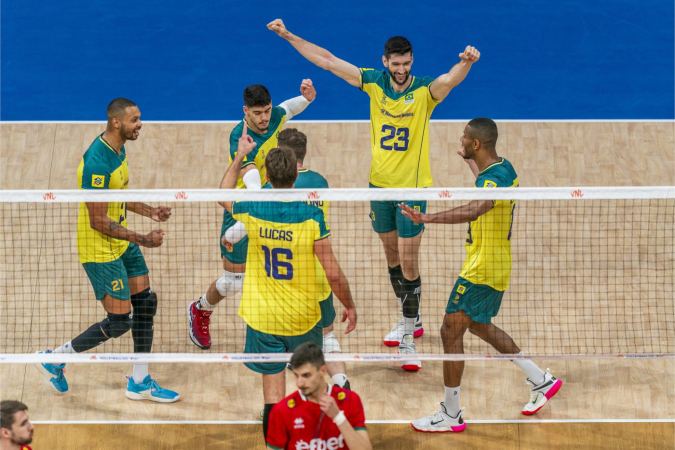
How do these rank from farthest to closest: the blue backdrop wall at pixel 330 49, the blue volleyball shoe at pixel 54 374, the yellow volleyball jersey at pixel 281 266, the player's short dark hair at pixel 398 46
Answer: the blue backdrop wall at pixel 330 49 → the player's short dark hair at pixel 398 46 → the blue volleyball shoe at pixel 54 374 → the yellow volleyball jersey at pixel 281 266

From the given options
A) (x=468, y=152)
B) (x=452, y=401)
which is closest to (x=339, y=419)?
(x=452, y=401)

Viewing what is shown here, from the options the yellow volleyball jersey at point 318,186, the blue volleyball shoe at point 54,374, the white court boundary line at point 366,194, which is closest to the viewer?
the white court boundary line at point 366,194

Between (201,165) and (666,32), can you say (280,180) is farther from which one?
(666,32)

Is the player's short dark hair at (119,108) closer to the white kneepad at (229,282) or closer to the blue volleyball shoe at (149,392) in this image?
the white kneepad at (229,282)

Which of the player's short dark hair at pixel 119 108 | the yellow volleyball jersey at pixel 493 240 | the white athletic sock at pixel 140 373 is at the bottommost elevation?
the white athletic sock at pixel 140 373

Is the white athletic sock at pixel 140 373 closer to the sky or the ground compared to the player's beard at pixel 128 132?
closer to the ground

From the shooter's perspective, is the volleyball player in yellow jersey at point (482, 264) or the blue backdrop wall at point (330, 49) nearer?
the volleyball player in yellow jersey at point (482, 264)

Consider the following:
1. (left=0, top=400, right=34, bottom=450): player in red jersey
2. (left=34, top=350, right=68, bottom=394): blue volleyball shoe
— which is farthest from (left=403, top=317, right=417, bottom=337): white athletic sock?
(left=0, top=400, right=34, bottom=450): player in red jersey

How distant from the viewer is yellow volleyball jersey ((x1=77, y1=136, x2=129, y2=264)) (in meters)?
8.05

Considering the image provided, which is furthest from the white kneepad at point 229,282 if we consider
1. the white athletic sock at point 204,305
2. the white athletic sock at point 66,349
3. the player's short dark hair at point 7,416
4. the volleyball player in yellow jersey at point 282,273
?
the player's short dark hair at point 7,416

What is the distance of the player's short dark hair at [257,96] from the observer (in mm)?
8586

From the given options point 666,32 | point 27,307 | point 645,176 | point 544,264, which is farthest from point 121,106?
point 666,32

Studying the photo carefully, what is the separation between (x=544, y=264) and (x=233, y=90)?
5404 millimetres

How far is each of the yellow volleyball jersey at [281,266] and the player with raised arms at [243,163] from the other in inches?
58.6
